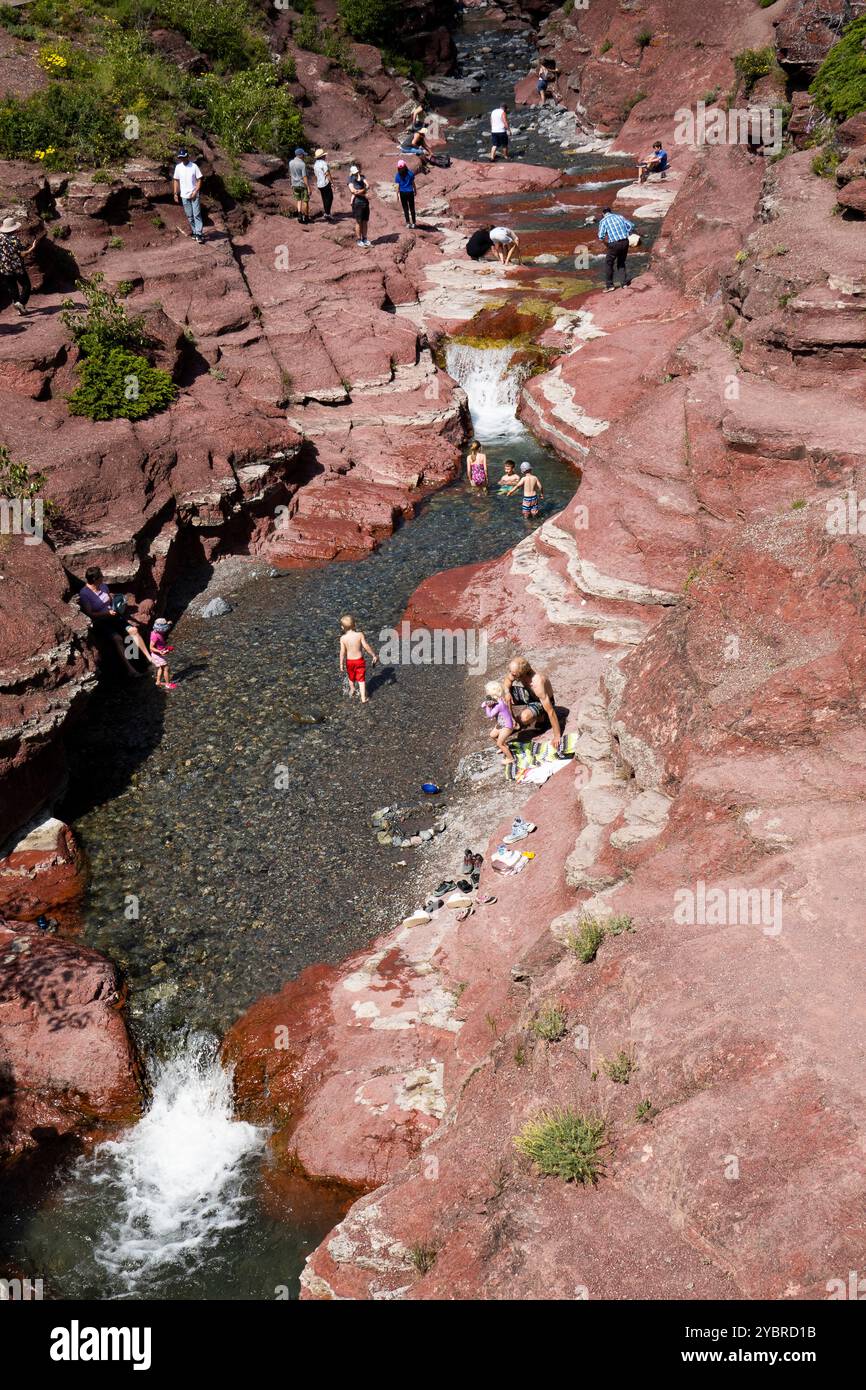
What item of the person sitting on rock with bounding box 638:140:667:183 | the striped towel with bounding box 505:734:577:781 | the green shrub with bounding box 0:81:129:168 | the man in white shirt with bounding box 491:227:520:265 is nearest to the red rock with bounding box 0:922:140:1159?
the striped towel with bounding box 505:734:577:781

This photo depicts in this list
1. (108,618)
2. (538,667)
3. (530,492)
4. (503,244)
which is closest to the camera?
(538,667)

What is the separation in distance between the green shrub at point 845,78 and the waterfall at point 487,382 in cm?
999

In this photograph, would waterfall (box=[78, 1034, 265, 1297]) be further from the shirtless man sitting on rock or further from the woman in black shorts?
the woman in black shorts

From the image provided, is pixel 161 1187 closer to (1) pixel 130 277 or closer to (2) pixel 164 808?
(2) pixel 164 808

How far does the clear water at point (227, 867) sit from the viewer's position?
39.5 feet

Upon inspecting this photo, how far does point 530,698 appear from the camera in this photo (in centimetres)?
1722

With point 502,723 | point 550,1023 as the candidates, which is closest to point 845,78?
point 502,723

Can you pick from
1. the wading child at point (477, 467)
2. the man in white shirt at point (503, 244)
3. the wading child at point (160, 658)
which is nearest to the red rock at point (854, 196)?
the wading child at point (477, 467)

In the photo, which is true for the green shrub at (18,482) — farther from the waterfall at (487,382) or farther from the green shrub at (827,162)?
the green shrub at (827,162)

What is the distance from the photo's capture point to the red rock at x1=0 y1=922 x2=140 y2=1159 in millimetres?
13320

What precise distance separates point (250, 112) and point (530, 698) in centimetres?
3127

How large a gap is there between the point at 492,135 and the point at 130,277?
86.8 ft
